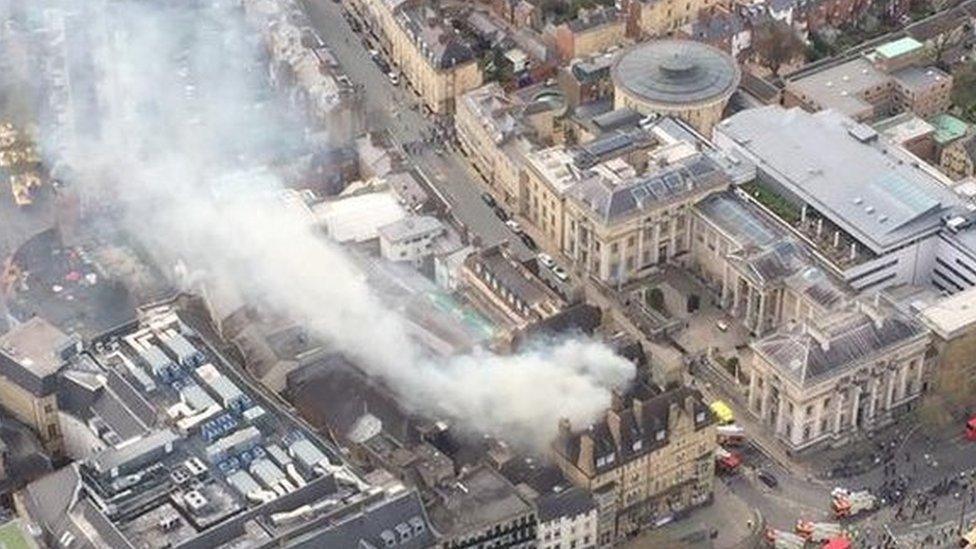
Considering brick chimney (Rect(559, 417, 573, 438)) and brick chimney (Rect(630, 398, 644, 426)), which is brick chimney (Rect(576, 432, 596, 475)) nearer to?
brick chimney (Rect(559, 417, 573, 438))

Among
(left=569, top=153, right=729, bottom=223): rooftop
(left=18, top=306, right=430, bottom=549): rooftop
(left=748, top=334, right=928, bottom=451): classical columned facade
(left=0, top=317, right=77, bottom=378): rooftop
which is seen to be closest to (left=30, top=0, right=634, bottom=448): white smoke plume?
(left=18, top=306, right=430, bottom=549): rooftop

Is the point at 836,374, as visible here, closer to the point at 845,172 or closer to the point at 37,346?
the point at 845,172

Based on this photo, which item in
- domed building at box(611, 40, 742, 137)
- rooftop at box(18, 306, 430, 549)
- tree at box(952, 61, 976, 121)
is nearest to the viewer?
rooftop at box(18, 306, 430, 549)

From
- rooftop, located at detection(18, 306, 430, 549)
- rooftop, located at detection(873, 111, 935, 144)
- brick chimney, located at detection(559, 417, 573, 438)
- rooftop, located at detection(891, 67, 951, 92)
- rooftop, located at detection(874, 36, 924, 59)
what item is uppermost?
rooftop, located at detection(18, 306, 430, 549)

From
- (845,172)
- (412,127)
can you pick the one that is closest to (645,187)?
(845,172)

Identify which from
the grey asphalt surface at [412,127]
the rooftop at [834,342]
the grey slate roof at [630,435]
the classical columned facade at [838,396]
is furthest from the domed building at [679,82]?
the grey slate roof at [630,435]

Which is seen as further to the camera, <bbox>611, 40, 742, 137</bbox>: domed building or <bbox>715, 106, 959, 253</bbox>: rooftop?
<bbox>611, 40, 742, 137</bbox>: domed building
